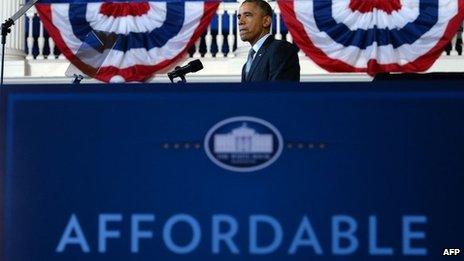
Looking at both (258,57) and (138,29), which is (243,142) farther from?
(138,29)

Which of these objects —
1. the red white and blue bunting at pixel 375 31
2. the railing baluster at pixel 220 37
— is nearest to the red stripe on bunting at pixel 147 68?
the railing baluster at pixel 220 37

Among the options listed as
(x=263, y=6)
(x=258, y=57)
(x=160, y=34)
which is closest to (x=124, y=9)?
(x=160, y=34)

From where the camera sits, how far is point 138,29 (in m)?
11.2

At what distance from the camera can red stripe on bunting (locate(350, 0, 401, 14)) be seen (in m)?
10.6

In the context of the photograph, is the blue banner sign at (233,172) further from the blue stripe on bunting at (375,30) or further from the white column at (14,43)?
the white column at (14,43)

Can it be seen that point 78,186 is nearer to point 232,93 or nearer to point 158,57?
point 232,93

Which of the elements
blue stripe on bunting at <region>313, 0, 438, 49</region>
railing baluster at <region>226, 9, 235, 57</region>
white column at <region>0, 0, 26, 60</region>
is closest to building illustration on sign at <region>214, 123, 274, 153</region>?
blue stripe on bunting at <region>313, 0, 438, 49</region>

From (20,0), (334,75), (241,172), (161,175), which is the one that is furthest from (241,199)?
(20,0)

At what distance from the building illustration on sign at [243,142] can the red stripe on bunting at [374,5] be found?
897 cm

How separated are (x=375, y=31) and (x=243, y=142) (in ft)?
29.3

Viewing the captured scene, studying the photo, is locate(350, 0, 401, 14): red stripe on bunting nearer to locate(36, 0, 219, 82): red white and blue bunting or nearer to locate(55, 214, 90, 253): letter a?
locate(36, 0, 219, 82): red white and blue bunting

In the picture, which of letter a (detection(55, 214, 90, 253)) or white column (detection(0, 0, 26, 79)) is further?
white column (detection(0, 0, 26, 79))

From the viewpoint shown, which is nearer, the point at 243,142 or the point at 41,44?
the point at 243,142

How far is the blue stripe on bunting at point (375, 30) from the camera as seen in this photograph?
10570mm
